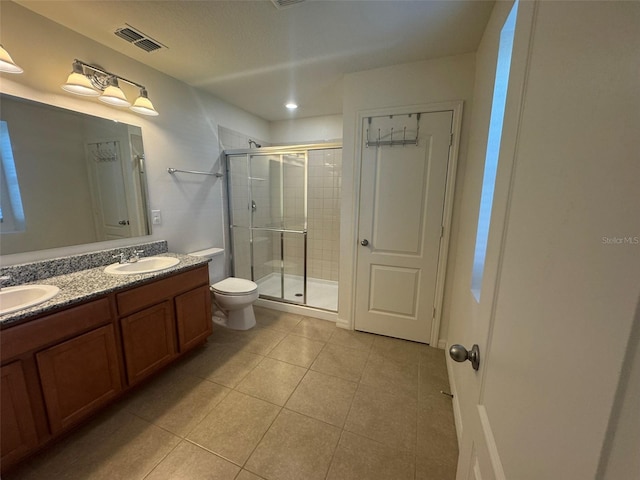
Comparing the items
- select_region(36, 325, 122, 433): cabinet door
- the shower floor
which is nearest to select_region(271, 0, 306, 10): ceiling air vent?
select_region(36, 325, 122, 433): cabinet door

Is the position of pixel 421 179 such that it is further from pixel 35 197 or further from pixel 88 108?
pixel 35 197

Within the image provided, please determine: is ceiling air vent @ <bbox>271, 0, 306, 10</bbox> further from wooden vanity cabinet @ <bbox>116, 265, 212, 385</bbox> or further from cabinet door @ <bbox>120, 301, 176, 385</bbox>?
cabinet door @ <bbox>120, 301, 176, 385</bbox>

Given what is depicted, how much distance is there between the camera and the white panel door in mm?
2119

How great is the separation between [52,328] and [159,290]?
1.89 feet

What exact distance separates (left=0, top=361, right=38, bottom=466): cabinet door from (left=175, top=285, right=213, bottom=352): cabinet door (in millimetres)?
834

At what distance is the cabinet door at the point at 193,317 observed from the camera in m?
2.00

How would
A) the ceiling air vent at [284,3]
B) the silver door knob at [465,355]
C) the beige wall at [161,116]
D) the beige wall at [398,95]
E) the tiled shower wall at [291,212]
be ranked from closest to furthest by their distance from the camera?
the silver door knob at [465,355] < the ceiling air vent at [284,3] < the beige wall at [161,116] < the beige wall at [398,95] < the tiled shower wall at [291,212]

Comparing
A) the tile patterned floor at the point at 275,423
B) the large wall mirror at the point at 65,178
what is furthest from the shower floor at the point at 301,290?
the large wall mirror at the point at 65,178

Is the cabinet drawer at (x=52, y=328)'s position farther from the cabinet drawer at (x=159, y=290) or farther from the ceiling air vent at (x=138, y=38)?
the ceiling air vent at (x=138, y=38)

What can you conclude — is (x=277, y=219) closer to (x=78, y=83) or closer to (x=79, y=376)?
(x=78, y=83)

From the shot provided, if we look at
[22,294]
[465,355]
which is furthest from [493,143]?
[22,294]

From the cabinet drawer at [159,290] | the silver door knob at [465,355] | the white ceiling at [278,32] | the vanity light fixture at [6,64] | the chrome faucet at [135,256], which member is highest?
the white ceiling at [278,32]

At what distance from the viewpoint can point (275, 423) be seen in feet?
5.16

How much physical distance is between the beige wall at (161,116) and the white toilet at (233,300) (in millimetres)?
401
